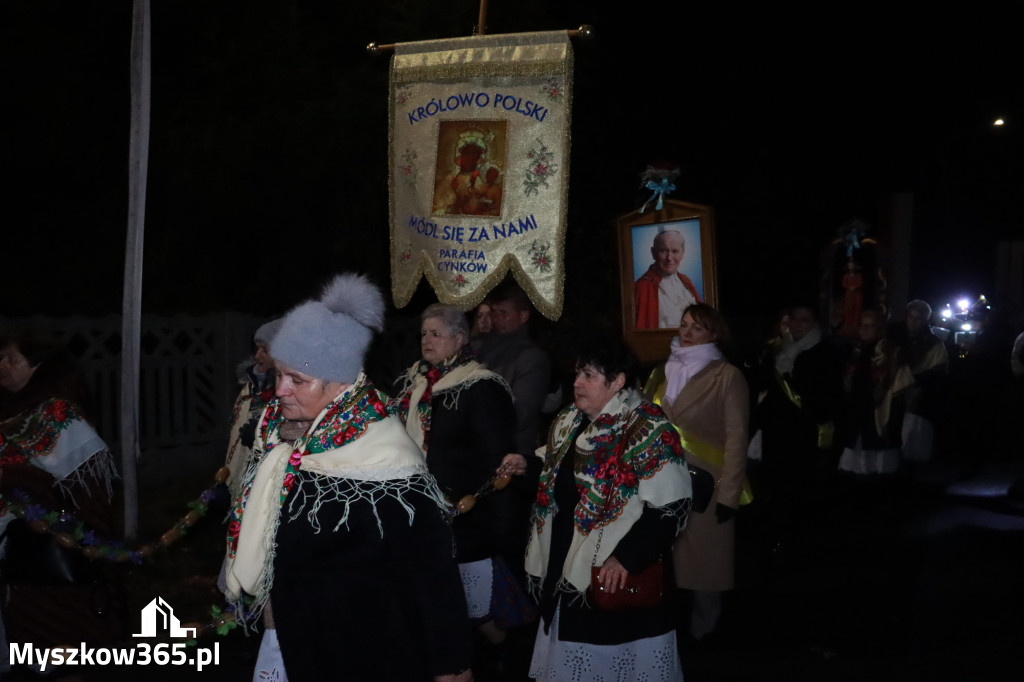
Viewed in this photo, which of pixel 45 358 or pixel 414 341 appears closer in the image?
pixel 45 358

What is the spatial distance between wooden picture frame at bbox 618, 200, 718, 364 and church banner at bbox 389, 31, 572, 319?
1.09 m

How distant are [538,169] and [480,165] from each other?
29 centimetres

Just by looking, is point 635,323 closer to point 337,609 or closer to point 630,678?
point 630,678

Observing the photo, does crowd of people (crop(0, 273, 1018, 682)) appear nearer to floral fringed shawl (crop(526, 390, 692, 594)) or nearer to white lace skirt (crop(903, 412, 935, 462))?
floral fringed shawl (crop(526, 390, 692, 594))

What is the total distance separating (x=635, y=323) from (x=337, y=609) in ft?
11.9

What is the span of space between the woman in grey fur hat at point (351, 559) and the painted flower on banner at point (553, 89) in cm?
248

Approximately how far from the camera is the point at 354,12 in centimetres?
1372

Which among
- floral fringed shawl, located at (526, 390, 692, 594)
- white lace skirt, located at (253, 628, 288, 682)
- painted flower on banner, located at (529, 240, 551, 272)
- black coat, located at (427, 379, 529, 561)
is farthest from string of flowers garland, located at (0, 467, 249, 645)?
painted flower on banner, located at (529, 240, 551, 272)

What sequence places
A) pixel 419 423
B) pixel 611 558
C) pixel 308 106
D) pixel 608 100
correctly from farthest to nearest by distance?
pixel 608 100, pixel 308 106, pixel 419 423, pixel 611 558

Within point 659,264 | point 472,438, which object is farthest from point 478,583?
point 659,264

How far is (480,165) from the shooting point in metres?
5.52

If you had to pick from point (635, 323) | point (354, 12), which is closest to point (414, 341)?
point (354, 12)

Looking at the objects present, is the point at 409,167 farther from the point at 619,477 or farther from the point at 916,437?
the point at 916,437

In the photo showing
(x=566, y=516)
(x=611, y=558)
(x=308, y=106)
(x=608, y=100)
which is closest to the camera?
(x=611, y=558)
